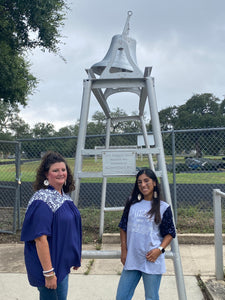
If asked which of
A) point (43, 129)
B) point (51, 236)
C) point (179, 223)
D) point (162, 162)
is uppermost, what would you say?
point (43, 129)

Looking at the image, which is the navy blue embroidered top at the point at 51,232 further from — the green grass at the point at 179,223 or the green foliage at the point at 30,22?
the green foliage at the point at 30,22

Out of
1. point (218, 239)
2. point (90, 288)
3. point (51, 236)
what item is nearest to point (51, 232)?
point (51, 236)

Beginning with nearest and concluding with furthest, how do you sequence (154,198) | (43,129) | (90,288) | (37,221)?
1. (37,221)
2. (154,198)
3. (90,288)
4. (43,129)

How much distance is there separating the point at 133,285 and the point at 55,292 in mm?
579

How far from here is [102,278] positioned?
323 centimetres

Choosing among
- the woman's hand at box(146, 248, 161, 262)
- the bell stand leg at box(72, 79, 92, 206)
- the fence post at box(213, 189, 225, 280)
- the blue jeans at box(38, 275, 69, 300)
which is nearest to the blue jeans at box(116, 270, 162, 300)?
the woman's hand at box(146, 248, 161, 262)

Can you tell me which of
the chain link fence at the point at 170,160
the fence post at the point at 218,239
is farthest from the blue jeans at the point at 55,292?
the chain link fence at the point at 170,160

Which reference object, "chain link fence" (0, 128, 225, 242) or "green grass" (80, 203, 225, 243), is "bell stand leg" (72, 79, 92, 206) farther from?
"green grass" (80, 203, 225, 243)

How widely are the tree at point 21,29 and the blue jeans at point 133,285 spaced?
4.62m

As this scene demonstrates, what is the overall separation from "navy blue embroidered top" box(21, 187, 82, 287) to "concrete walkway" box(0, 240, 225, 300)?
1320 millimetres

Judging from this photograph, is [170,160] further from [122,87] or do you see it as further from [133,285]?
[133,285]

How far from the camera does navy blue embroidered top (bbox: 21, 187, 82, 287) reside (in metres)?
1.66

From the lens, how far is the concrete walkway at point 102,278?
284 cm

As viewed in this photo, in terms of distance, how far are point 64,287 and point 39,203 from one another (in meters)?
0.66
